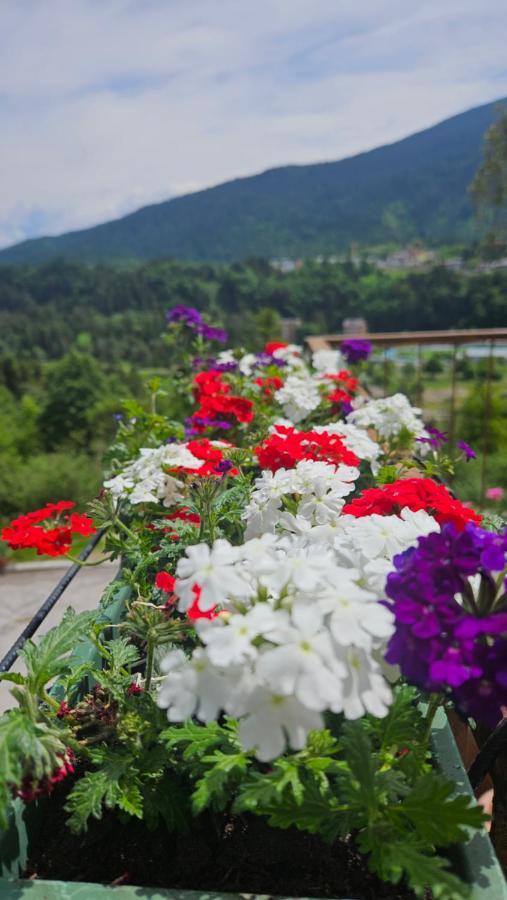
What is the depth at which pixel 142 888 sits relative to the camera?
2.68 ft

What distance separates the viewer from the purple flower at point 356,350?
313 cm

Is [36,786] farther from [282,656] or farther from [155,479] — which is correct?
[155,479]

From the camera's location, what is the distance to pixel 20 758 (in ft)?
2.66

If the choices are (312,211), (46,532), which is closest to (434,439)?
(46,532)

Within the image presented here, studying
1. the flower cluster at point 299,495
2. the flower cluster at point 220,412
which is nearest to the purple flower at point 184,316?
the flower cluster at point 220,412

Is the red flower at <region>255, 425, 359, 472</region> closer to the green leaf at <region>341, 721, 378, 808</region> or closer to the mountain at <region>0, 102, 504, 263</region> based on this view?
the green leaf at <region>341, 721, 378, 808</region>

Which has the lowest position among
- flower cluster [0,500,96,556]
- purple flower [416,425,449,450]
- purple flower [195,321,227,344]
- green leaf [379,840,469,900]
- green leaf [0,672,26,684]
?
green leaf [379,840,469,900]

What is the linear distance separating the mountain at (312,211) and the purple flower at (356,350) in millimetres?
128272

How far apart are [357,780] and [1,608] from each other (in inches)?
198

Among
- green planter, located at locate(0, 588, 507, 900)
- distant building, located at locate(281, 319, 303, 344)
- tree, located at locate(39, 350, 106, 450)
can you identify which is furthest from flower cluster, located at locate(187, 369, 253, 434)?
distant building, located at locate(281, 319, 303, 344)

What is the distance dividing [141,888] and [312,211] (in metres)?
166

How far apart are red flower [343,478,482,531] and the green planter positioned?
0.38m

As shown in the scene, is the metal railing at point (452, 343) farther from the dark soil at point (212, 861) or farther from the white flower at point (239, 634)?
the white flower at point (239, 634)

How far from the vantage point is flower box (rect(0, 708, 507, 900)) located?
77 cm
